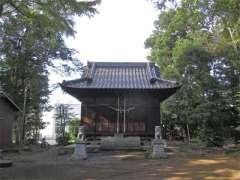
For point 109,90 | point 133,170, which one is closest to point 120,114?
point 109,90

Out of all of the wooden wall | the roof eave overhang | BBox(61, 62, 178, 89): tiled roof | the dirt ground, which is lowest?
the dirt ground

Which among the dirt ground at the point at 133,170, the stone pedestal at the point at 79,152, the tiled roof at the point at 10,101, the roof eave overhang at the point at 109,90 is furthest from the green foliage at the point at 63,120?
the dirt ground at the point at 133,170

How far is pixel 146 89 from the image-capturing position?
22125 mm

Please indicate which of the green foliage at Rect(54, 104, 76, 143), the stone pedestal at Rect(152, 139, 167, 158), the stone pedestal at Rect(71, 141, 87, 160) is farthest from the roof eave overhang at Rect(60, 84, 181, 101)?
the green foliage at Rect(54, 104, 76, 143)

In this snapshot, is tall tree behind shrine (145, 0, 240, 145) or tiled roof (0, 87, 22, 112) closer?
tall tree behind shrine (145, 0, 240, 145)

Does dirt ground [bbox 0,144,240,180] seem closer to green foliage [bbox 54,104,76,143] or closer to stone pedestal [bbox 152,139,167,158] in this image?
stone pedestal [bbox 152,139,167,158]

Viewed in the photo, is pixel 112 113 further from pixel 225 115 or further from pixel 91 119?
pixel 225 115

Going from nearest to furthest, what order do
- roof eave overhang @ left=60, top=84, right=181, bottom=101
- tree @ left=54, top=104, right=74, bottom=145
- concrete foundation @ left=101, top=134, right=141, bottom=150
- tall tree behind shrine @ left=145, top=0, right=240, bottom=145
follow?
1. concrete foundation @ left=101, top=134, right=141, bottom=150
2. roof eave overhang @ left=60, top=84, right=181, bottom=101
3. tall tree behind shrine @ left=145, top=0, right=240, bottom=145
4. tree @ left=54, top=104, right=74, bottom=145

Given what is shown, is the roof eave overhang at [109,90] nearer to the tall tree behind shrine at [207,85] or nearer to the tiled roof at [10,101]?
the tall tree behind shrine at [207,85]

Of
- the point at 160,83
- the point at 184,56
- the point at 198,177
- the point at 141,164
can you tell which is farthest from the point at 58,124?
the point at 198,177

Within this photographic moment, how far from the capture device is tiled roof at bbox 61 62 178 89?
2236 centimetres

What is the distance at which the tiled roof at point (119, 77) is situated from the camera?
73.4ft

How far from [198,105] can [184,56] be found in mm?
4621

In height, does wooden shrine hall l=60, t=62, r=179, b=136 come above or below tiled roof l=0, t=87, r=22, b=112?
below
